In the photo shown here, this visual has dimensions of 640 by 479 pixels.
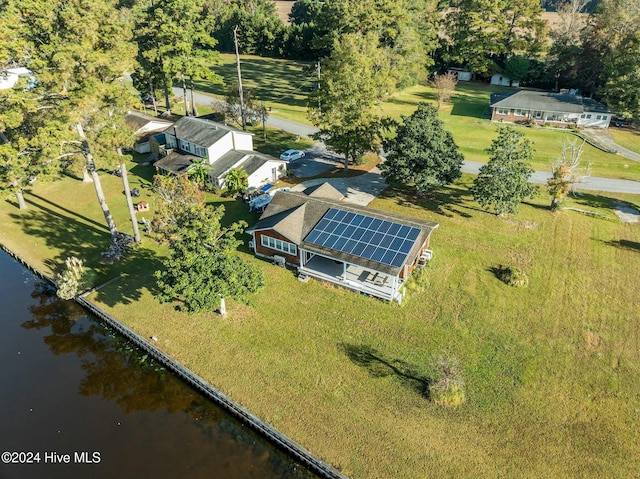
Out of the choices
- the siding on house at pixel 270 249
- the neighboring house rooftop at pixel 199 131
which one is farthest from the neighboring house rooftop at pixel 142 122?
the siding on house at pixel 270 249

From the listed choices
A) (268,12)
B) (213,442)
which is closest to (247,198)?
(213,442)

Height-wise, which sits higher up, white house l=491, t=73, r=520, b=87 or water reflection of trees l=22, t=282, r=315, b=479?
white house l=491, t=73, r=520, b=87

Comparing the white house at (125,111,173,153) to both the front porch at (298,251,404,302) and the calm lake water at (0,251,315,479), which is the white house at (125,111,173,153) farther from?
the front porch at (298,251,404,302)

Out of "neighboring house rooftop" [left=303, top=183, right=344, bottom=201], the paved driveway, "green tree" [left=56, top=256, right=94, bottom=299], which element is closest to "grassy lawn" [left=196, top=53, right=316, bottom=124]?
"neighboring house rooftop" [left=303, top=183, right=344, bottom=201]

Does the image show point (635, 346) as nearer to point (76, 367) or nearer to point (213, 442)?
point (213, 442)

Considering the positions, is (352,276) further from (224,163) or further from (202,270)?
(224,163)

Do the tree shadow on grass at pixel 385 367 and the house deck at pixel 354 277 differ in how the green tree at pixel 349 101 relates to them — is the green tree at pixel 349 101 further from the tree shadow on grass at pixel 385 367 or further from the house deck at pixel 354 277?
the tree shadow on grass at pixel 385 367

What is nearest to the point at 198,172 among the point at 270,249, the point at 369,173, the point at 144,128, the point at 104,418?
the point at 270,249
